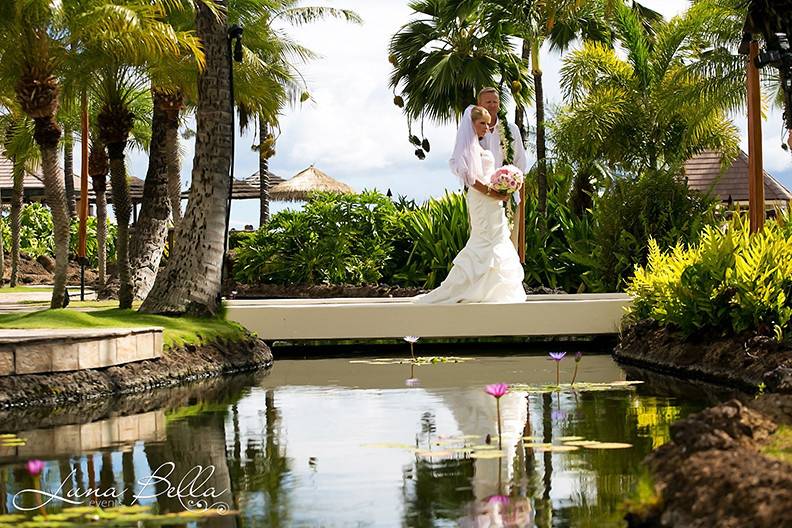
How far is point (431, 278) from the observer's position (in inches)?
967

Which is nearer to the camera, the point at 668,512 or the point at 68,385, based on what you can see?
the point at 668,512

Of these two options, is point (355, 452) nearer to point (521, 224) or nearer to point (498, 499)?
point (498, 499)

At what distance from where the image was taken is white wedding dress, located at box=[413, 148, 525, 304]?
16.0m

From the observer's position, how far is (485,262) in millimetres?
16047

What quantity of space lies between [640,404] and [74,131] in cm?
2995

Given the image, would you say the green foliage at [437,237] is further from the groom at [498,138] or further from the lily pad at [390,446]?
the lily pad at [390,446]

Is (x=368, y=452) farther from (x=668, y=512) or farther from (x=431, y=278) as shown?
(x=431, y=278)

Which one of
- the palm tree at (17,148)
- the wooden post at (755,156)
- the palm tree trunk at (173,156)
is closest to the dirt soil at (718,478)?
the wooden post at (755,156)

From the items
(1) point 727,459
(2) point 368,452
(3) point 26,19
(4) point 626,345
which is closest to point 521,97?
(3) point 26,19

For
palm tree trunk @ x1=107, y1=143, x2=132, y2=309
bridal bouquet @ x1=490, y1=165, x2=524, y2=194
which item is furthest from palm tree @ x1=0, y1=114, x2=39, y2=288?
bridal bouquet @ x1=490, y1=165, x2=524, y2=194

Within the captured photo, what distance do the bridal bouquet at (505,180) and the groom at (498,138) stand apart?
0.43 metres

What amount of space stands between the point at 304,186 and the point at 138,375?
32.3 metres

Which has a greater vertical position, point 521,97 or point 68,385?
point 521,97

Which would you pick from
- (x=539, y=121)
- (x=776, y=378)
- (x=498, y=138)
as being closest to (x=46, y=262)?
(x=539, y=121)
